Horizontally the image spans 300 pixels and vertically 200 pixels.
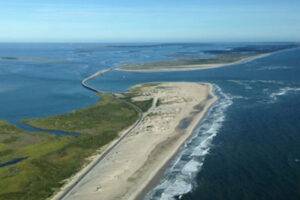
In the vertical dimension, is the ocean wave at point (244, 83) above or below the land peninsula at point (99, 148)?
above

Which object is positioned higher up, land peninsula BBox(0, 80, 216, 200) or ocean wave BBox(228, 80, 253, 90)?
ocean wave BBox(228, 80, 253, 90)

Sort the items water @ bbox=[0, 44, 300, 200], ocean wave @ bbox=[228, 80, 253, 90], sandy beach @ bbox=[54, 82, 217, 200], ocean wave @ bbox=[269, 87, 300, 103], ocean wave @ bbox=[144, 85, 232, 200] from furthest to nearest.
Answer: ocean wave @ bbox=[228, 80, 253, 90] → ocean wave @ bbox=[269, 87, 300, 103] → water @ bbox=[0, 44, 300, 200] → sandy beach @ bbox=[54, 82, 217, 200] → ocean wave @ bbox=[144, 85, 232, 200]

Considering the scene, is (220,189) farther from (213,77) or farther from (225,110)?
(213,77)

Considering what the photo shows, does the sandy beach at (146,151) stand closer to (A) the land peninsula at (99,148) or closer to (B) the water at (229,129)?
(A) the land peninsula at (99,148)

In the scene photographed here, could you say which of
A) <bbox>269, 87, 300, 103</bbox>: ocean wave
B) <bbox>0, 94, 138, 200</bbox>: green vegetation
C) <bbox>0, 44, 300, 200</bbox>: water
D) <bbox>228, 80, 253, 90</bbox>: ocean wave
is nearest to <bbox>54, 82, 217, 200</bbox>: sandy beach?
<bbox>0, 44, 300, 200</bbox>: water

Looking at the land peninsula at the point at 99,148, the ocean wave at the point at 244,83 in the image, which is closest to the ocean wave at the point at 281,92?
the ocean wave at the point at 244,83

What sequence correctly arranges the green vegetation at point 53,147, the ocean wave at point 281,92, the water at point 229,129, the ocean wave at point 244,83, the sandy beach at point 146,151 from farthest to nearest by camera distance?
the ocean wave at point 244,83 → the ocean wave at point 281,92 → the green vegetation at point 53,147 → the water at point 229,129 → the sandy beach at point 146,151

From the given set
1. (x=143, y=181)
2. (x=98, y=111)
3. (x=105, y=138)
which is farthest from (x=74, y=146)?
(x=98, y=111)

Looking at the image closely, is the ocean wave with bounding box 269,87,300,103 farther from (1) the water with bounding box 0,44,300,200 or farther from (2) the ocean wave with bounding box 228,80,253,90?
(2) the ocean wave with bounding box 228,80,253,90
